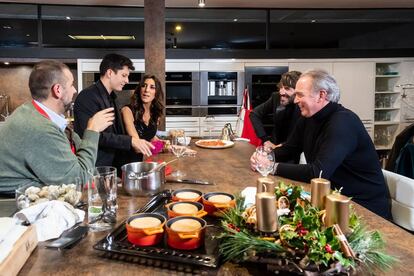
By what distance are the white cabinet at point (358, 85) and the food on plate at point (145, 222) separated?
19.8 feet

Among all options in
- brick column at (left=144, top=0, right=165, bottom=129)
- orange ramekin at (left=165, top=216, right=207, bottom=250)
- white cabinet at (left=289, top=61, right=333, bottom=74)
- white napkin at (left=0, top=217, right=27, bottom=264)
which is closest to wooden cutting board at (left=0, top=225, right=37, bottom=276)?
white napkin at (left=0, top=217, right=27, bottom=264)

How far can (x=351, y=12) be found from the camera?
21.1ft

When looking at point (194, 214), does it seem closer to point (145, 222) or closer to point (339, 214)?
point (145, 222)

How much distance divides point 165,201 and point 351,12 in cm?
619

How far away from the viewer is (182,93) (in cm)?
616

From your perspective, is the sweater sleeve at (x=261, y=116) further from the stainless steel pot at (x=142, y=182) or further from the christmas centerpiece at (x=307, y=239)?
the christmas centerpiece at (x=307, y=239)

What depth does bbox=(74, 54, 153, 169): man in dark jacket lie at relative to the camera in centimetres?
245

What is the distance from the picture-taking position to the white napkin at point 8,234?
94 cm

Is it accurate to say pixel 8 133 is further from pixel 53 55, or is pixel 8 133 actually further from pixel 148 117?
pixel 53 55

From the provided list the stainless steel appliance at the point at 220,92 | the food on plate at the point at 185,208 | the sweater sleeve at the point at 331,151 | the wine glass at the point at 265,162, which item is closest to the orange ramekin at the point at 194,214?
the food on plate at the point at 185,208

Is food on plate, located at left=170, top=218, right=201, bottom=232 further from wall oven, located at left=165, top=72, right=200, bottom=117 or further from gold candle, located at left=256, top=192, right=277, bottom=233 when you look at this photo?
wall oven, located at left=165, top=72, right=200, bottom=117

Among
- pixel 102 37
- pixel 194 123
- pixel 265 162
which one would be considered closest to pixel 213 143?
pixel 265 162

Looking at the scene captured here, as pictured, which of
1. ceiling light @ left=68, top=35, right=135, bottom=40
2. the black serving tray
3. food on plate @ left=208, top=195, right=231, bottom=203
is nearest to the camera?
the black serving tray

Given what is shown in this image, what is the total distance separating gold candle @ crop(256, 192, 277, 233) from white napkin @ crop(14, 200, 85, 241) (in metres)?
0.68
